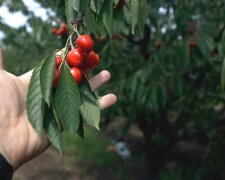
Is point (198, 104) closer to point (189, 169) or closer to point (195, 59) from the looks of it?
point (189, 169)

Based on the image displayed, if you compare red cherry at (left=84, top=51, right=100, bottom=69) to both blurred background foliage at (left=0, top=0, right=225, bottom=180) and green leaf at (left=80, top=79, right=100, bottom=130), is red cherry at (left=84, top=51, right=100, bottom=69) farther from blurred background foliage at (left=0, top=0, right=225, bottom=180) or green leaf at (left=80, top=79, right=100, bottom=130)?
blurred background foliage at (left=0, top=0, right=225, bottom=180)

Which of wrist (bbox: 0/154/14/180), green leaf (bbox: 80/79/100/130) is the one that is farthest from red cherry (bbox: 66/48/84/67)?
wrist (bbox: 0/154/14/180)

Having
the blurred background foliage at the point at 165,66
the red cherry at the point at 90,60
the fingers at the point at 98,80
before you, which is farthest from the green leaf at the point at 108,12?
the blurred background foliage at the point at 165,66

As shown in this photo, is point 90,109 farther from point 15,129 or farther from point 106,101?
point 106,101

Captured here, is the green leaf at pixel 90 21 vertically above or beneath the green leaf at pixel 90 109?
above

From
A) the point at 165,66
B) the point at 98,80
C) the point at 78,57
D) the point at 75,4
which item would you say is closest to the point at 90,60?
the point at 78,57

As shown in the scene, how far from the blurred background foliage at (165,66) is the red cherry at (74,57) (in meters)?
1.22

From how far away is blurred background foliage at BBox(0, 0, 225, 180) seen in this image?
3.68m

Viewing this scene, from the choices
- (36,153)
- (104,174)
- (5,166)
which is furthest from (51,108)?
(104,174)

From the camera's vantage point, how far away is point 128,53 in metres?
4.49

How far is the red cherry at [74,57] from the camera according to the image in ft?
4.79

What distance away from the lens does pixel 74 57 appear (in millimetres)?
1466

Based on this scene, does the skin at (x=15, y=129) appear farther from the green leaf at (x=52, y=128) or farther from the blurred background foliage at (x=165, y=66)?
the blurred background foliage at (x=165, y=66)

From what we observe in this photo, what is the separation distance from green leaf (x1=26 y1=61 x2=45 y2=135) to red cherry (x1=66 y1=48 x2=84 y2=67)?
114mm
